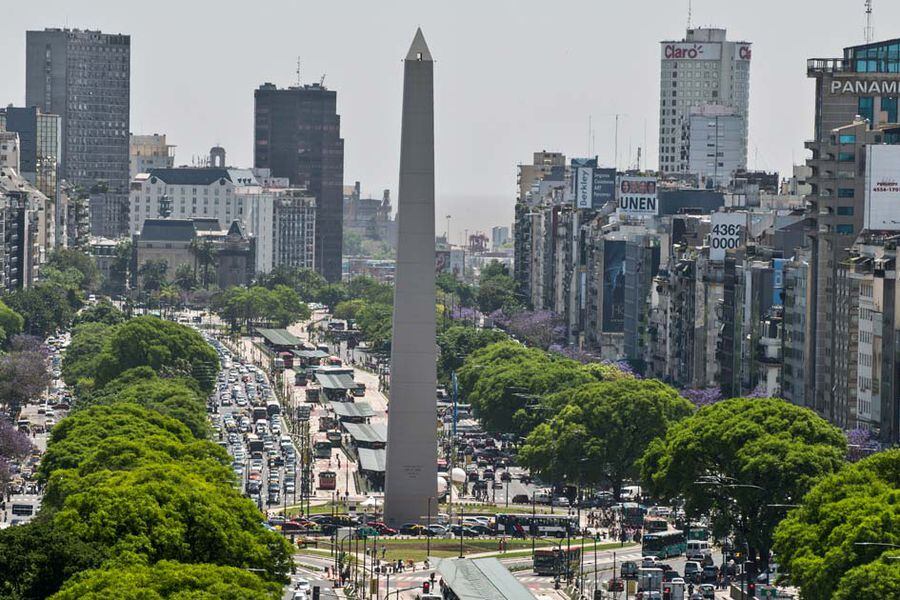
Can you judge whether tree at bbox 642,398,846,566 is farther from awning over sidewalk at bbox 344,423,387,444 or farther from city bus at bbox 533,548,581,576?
awning over sidewalk at bbox 344,423,387,444

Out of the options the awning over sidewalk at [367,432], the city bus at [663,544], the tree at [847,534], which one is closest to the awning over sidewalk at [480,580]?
the tree at [847,534]

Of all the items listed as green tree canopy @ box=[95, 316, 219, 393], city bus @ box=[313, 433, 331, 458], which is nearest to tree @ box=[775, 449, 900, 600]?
city bus @ box=[313, 433, 331, 458]

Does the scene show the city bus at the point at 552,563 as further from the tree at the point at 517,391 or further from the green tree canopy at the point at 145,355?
the green tree canopy at the point at 145,355

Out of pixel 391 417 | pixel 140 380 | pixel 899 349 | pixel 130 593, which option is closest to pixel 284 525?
pixel 391 417

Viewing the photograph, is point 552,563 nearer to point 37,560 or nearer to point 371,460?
point 37,560

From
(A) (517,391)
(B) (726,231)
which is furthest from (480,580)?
(B) (726,231)
